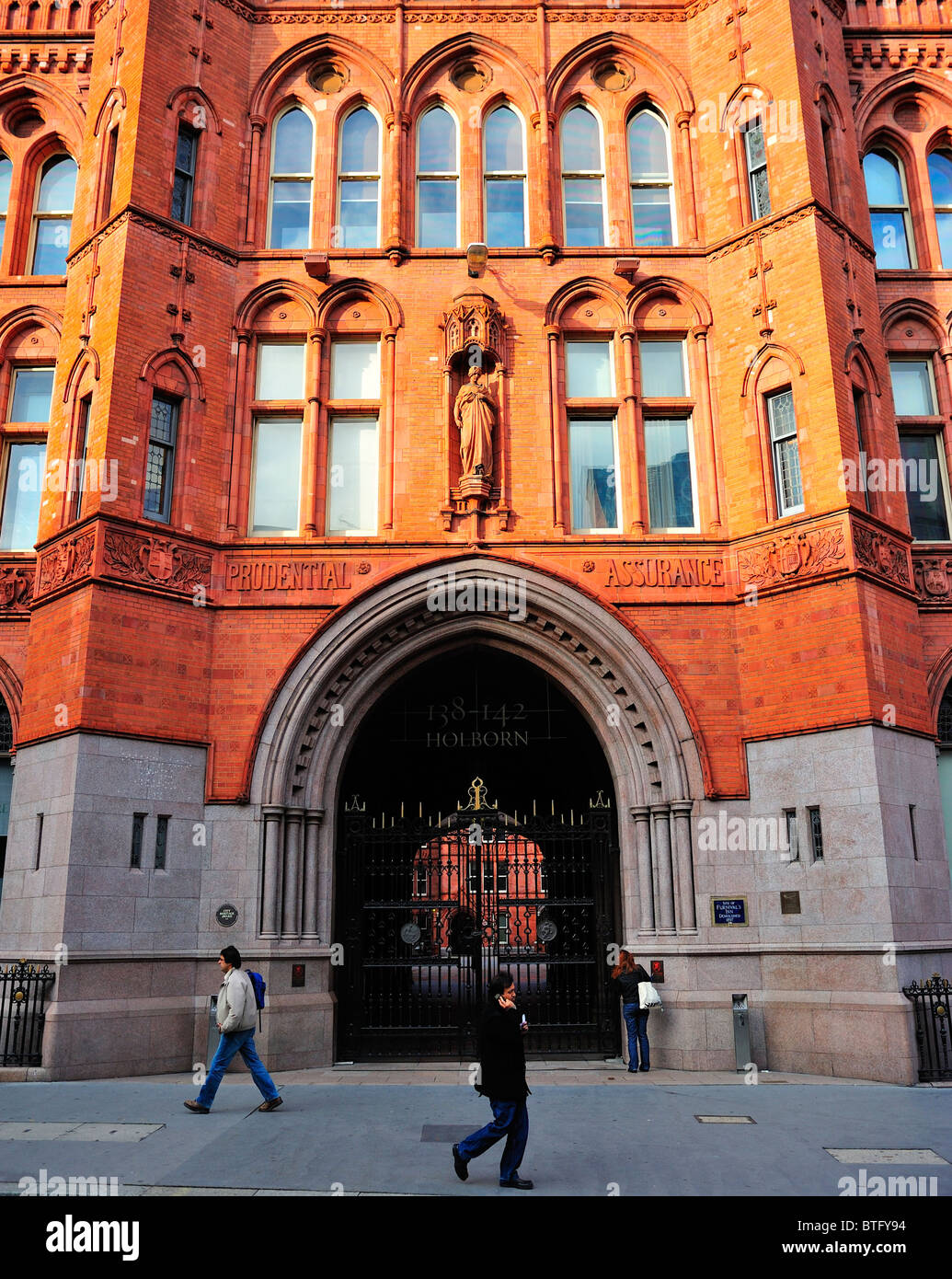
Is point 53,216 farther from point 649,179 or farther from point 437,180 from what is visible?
point 649,179

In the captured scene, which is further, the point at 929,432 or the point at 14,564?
the point at 929,432

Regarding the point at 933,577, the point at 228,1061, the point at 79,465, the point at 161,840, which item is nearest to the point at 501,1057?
the point at 228,1061

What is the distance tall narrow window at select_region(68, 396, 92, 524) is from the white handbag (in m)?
10.1

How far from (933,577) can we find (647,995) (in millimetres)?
7877

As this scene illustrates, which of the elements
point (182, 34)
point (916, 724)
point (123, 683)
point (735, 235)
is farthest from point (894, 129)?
point (123, 683)

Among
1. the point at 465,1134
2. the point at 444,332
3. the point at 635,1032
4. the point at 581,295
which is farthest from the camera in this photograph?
the point at 581,295

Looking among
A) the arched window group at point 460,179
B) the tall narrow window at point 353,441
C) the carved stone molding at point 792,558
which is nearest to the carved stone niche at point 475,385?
the tall narrow window at point 353,441

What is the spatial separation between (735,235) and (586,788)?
1046cm

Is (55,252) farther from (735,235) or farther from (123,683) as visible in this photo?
(735,235)

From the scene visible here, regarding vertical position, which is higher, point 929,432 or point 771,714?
point 929,432

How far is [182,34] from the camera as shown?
54.7 ft

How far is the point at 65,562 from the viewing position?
48.2ft
